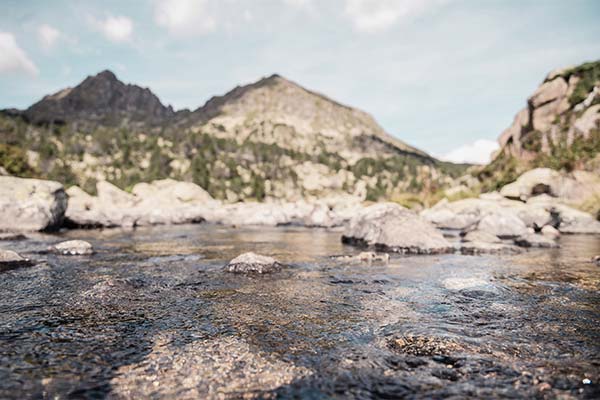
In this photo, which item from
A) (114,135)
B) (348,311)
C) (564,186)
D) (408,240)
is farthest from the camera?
(114,135)

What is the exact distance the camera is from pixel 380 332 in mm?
6840

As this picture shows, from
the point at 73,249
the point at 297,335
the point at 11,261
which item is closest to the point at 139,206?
the point at 73,249

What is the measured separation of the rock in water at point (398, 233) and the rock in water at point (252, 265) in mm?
8355

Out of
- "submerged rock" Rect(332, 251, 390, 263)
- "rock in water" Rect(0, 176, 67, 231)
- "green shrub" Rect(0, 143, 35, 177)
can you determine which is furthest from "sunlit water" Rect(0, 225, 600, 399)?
"green shrub" Rect(0, 143, 35, 177)

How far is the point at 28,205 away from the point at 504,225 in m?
36.2

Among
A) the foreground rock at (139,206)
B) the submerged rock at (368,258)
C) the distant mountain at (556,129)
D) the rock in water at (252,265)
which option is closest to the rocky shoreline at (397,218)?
the foreground rock at (139,206)

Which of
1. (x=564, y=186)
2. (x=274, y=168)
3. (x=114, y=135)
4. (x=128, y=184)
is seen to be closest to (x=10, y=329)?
(x=564, y=186)

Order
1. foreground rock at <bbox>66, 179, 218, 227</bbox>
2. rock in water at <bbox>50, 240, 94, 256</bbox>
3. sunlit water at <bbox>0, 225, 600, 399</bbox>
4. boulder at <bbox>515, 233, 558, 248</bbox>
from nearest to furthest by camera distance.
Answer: sunlit water at <bbox>0, 225, 600, 399</bbox>
rock in water at <bbox>50, 240, 94, 256</bbox>
boulder at <bbox>515, 233, 558, 248</bbox>
foreground rock at <bbox>66, 179, 218, 227</bbox>

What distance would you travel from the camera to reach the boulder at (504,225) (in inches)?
1059

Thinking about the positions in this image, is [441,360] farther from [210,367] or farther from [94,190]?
[94,190]

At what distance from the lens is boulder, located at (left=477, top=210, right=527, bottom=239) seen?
26891 mm

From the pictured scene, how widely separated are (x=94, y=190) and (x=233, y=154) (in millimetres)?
67896

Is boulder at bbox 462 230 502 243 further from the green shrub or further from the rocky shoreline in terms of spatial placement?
the green shrub

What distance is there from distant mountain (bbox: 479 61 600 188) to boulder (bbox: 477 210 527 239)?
2980cm
